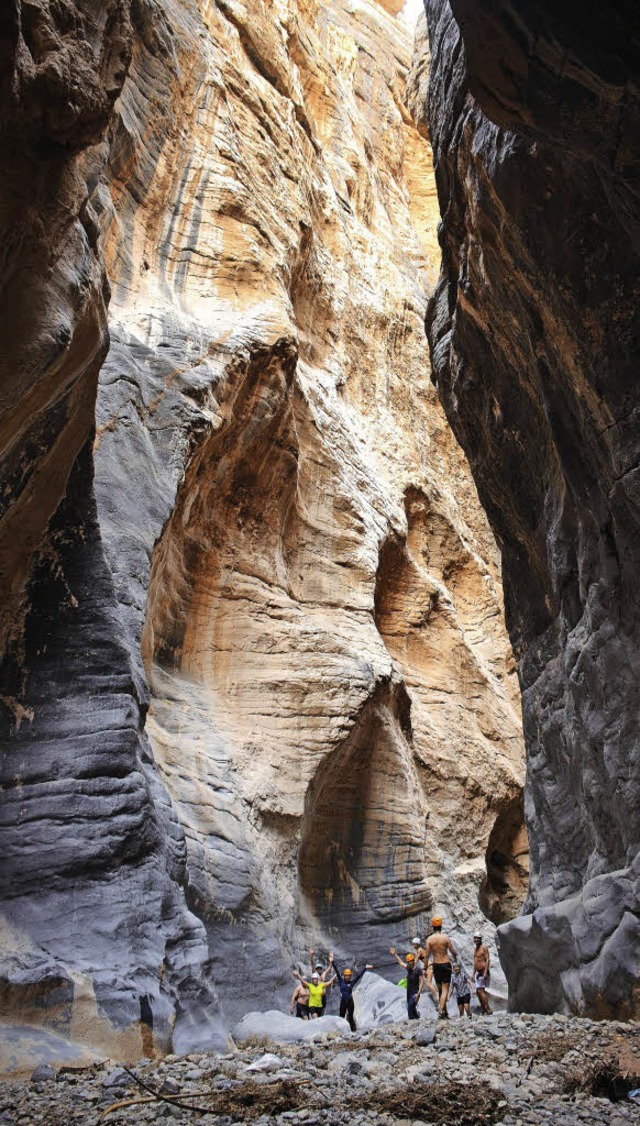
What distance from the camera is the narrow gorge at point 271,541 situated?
5273 mm

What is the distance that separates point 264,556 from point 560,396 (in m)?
7.15

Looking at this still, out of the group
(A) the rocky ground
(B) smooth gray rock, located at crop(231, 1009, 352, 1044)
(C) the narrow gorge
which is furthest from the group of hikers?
(A) the rocky ground

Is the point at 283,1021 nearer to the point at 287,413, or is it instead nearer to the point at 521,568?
the point at 521,568

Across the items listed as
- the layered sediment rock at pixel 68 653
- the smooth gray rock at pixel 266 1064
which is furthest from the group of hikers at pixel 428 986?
the smooth gray rock at pixel 266 1064

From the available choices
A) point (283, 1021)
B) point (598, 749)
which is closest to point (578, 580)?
point (598, 749)

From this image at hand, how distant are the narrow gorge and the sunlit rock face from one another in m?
0.06

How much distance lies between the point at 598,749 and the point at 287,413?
8405 mm

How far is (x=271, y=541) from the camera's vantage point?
45.9 ft

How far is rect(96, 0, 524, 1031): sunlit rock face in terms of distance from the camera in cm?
1052

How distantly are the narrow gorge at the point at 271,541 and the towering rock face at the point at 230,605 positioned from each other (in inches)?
2.0

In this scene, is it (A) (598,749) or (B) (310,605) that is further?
(B) (310,605)

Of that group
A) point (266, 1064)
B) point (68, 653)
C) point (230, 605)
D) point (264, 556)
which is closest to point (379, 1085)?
point (266, 1064)

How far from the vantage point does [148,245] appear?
44.3ft

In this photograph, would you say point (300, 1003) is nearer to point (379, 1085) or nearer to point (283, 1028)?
point (283, 1028)
